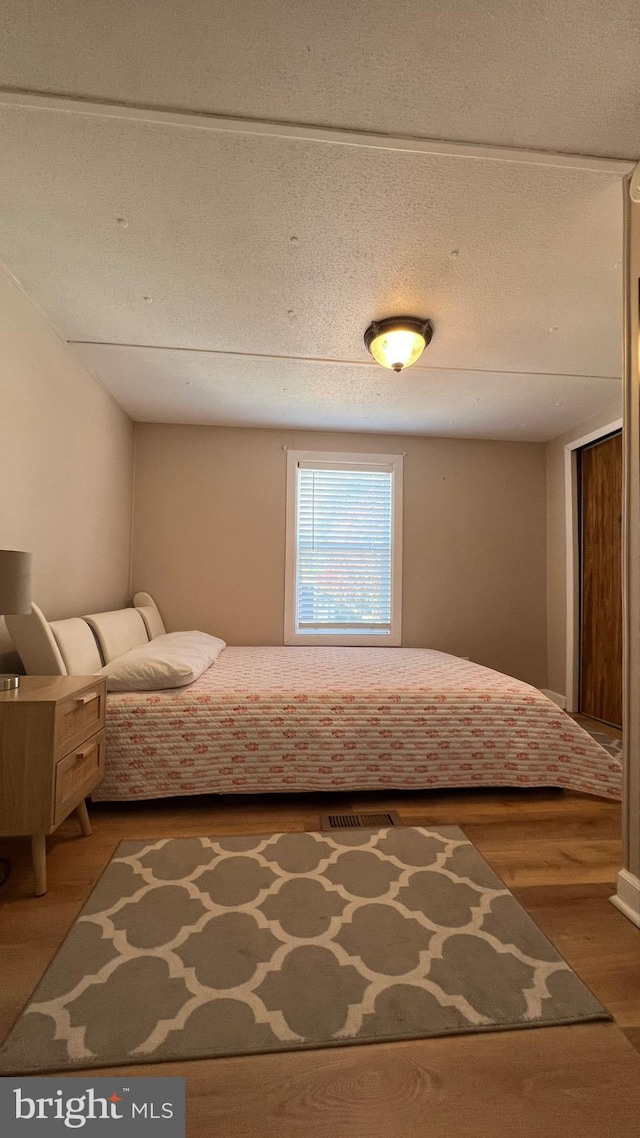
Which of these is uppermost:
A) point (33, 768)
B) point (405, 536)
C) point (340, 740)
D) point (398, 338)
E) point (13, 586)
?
point (398, 338)

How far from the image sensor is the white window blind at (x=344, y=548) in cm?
462

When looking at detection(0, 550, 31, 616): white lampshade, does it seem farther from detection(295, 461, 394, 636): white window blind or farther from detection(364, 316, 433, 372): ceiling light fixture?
detection(295, 461, 394, 636): white window blind

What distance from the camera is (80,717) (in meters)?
2.00

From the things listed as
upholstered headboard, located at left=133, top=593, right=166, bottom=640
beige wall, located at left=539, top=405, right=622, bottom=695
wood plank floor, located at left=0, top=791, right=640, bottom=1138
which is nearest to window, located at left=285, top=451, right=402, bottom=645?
upholstered headboard, located at left=133, top=593, right=166, bottom=640

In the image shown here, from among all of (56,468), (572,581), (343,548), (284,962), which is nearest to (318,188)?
(56,468)

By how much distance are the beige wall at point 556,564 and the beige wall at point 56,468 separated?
3.94 m

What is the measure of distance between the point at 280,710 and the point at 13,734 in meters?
1.20

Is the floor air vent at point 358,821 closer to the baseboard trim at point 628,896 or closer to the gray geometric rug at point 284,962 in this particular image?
the gray geometric rug at point 284,962

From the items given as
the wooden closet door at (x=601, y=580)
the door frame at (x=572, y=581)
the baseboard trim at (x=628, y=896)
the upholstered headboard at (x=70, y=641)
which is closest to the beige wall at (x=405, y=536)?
the door frame at (x=572, y=581)

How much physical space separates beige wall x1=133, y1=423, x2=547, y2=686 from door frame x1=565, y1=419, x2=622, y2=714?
39 cm

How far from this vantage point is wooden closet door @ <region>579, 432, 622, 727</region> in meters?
3.95

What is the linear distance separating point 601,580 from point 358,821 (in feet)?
10.0

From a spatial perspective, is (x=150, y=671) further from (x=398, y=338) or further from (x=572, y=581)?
(x=572, y=581)

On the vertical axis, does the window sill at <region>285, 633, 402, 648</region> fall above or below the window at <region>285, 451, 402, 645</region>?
below
